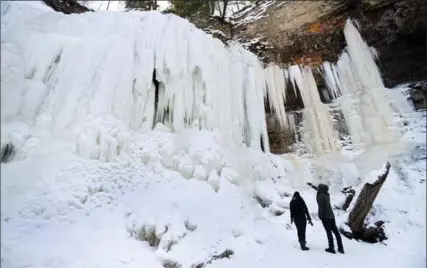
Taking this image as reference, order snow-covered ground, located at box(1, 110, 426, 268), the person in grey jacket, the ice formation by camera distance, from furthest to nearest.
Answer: the ice formation → the person in grey jacket → snow-covered ground, located at box(1, 110, 426, 268)

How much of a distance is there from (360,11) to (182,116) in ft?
23.0

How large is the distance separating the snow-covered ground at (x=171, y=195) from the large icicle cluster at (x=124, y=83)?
50 mm

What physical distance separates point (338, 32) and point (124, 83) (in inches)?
289

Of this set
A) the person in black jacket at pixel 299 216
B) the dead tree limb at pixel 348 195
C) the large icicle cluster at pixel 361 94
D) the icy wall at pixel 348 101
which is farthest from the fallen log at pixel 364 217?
the icy wall at pixel 348 101

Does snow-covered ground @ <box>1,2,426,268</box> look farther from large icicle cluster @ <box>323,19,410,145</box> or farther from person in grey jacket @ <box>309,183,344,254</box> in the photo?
large icicle cluster @ <box>323,19,410,145</box>

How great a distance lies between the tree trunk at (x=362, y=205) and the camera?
19.4 feet

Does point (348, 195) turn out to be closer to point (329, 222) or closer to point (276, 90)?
point (329, 222)

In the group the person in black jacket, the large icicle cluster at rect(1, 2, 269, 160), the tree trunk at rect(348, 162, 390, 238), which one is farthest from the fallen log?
the large icicle cluster at rect(1, 2, 269, 160)

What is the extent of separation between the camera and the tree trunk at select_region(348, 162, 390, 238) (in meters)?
5.91

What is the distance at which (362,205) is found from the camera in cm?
594

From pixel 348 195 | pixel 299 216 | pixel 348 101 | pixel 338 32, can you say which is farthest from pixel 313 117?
pixel 299 216

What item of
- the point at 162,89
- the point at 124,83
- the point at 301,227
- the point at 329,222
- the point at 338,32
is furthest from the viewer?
the point at 338,32

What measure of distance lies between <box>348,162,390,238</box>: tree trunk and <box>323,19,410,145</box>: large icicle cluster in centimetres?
301

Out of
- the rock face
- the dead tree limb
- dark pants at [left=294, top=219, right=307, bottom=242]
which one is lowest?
dark pants at [left=294, top=219, right=307, bottom=242]
